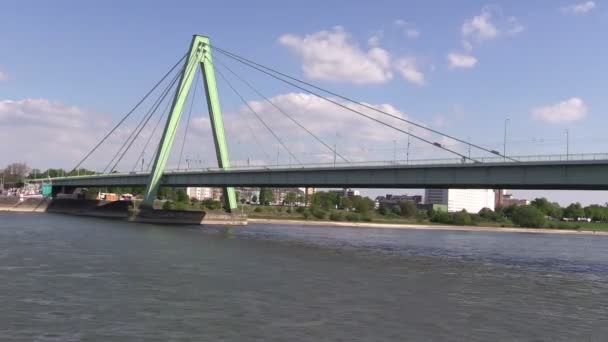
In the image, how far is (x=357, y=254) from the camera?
3691 centimetres

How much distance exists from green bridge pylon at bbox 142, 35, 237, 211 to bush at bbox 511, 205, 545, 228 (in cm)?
8344

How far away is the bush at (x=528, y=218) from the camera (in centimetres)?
12181

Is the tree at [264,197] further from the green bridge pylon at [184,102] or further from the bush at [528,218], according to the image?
the green bridge pylon at [184,102]

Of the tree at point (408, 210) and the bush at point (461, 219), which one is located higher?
the tree at point (408, 210)

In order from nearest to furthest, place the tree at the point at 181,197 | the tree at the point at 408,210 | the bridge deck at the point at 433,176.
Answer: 1. the bridge deck at the point at 433,176
2. the tree at the point at 181,197
3. the tree at the point at 408,210

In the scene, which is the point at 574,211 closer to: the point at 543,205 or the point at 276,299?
the point at 543,205

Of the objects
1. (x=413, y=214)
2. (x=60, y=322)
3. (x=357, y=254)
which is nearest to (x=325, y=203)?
(x=413, y=214)

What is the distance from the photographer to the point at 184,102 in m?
60.1

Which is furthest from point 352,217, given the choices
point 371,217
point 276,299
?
point 276,299

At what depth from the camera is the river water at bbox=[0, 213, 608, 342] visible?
13.9 m

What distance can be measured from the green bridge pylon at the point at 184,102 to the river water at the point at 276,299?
27404mm

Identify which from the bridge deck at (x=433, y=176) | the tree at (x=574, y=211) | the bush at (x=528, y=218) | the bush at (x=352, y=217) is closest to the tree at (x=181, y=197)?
the bush at (x=352, y=217)

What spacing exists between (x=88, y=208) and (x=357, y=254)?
5948 centimetres

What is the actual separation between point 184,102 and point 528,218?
286ft
